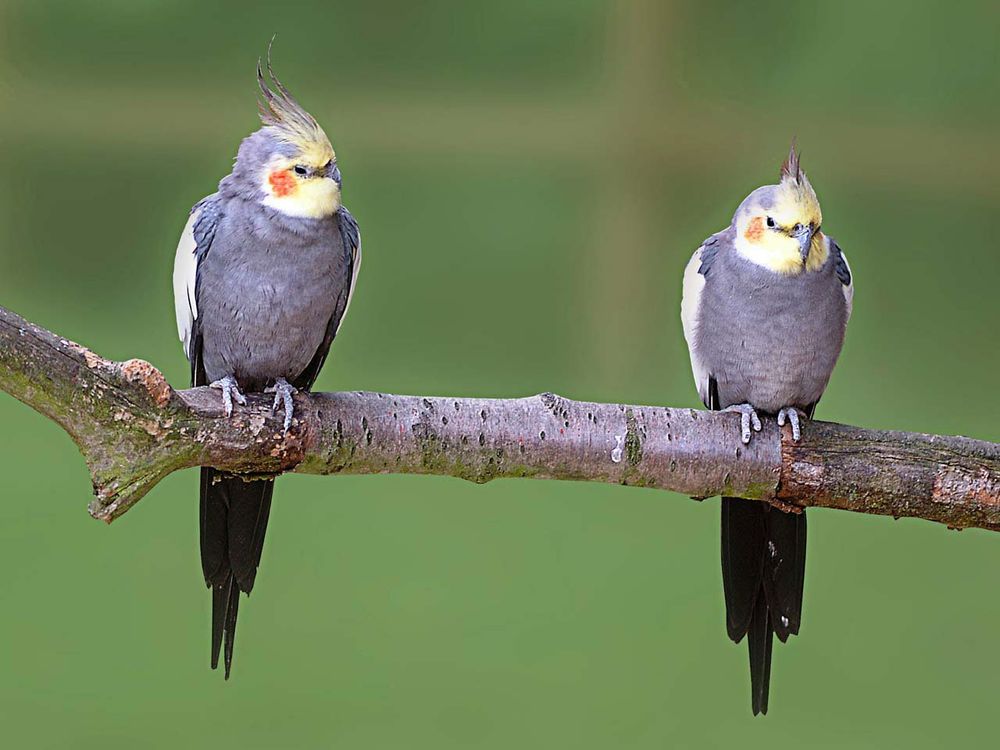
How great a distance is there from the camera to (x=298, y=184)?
4.32 feet

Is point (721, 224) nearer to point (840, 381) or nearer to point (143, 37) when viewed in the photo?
point (840, 381)

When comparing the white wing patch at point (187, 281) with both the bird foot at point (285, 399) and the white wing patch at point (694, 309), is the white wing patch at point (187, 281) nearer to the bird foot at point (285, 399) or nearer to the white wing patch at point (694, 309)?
the bird foot at point (285, 399)

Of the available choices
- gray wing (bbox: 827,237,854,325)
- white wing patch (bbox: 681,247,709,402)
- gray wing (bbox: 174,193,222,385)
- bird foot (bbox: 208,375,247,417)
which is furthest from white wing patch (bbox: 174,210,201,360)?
gray wing (bbox: 827,237,854,325)

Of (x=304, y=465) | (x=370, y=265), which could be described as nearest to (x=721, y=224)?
(x=370, y=265)

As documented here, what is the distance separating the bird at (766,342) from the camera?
55.2 inches

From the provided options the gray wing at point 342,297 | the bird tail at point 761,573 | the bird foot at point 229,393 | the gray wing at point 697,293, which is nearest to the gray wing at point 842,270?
the gray wing at point 697,293

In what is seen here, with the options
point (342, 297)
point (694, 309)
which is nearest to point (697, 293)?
point (694, 309)

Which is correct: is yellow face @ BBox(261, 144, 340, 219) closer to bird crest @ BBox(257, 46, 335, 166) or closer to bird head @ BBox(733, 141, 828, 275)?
bird crest @ BBox(257, 46, 335, 166)

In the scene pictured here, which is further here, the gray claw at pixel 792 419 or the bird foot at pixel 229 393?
the gray claw at pixel 792 419

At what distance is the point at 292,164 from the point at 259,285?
0.43 ft

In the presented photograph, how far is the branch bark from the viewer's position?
125 cm

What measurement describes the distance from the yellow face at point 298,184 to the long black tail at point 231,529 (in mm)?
306

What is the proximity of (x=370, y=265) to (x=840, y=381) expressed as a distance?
999 mm

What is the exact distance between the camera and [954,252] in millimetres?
2686
